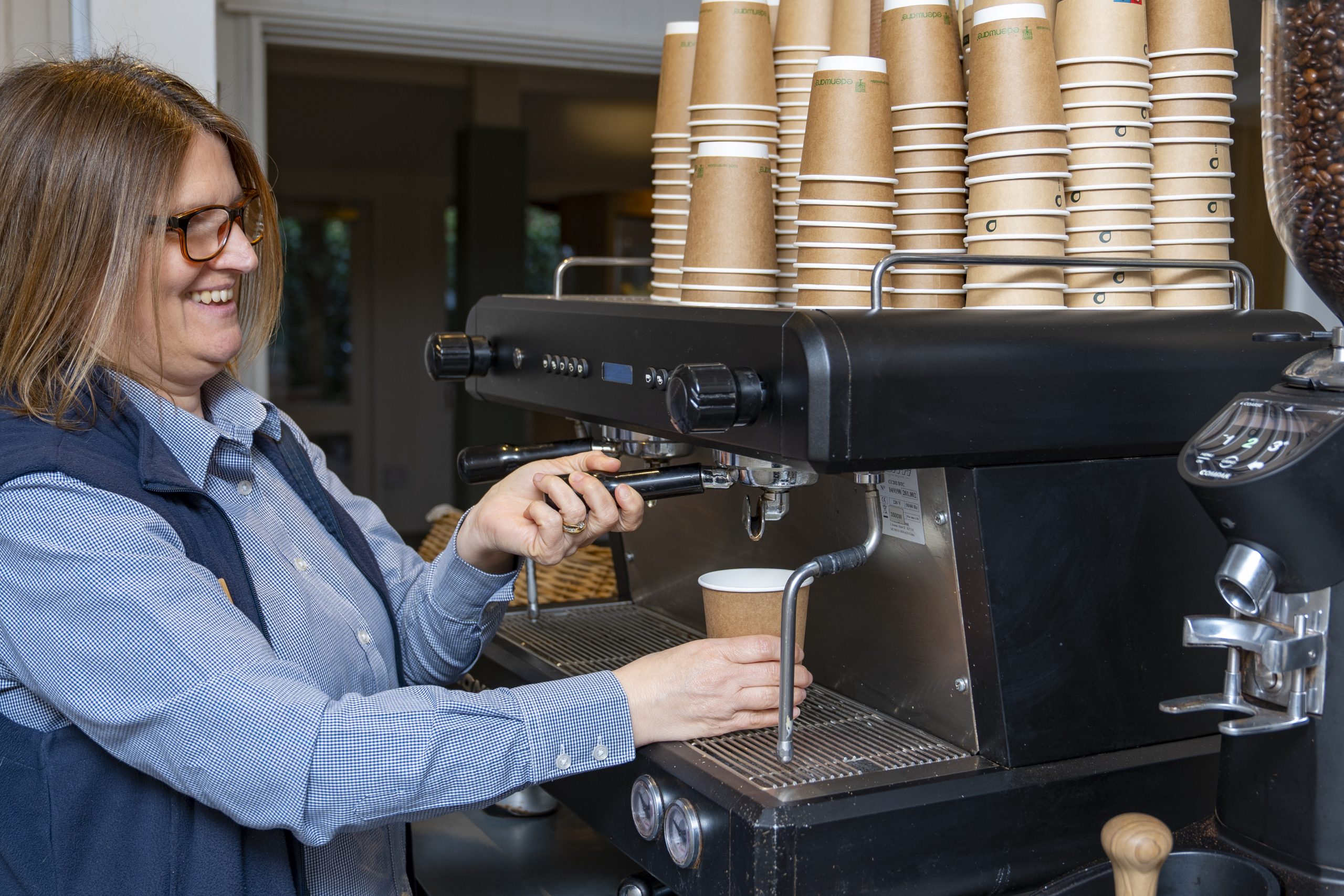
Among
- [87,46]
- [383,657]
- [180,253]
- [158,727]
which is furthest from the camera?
[87,46]

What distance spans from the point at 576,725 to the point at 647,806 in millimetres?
106

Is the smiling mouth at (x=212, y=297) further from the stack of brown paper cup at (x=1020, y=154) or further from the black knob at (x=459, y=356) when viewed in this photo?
the stack of brown paper cup at (x=1020, y=154)

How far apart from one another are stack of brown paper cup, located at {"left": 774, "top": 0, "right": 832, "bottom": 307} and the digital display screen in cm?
19

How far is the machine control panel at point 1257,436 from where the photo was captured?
0.68 m

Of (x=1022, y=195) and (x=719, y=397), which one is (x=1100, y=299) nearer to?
(x=1022, y=195)

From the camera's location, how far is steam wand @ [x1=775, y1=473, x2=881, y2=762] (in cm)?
91

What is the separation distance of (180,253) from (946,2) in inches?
25.3

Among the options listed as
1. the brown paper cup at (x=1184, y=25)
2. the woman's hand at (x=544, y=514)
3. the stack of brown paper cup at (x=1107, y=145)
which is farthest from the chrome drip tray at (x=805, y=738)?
the brown paper cup at (x=1184, y=25)

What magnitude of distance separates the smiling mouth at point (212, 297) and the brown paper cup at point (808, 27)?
558 mm

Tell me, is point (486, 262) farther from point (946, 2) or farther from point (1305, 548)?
point (1305, 548)

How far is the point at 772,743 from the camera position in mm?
1001

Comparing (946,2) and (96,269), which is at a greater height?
(946,2)

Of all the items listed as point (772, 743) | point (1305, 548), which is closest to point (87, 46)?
point (772, 743)

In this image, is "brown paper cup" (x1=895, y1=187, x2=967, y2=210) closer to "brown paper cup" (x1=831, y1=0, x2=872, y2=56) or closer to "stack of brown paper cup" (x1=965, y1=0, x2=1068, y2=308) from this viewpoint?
"stack of brown paper cup" (x1=965, y1=0, x2=1068, y2=308)
